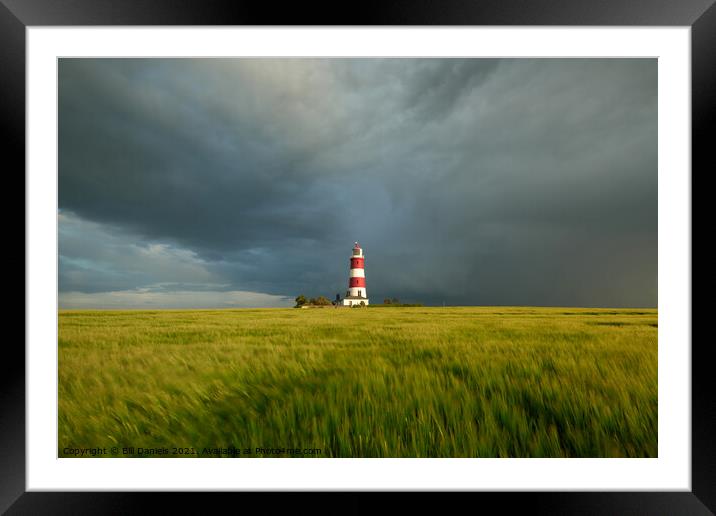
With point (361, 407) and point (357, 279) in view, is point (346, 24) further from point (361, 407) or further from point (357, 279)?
point (357, 279)

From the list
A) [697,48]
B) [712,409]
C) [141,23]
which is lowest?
[712,409]

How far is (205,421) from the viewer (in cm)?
185

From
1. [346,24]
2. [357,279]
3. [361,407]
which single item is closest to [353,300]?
[357,279]

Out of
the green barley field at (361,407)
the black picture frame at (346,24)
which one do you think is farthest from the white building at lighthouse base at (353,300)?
the black picture frame at (346,24)

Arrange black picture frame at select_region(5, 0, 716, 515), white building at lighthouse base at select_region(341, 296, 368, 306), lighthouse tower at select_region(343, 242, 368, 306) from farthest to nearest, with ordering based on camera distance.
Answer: lighthouse tower at select_region(343, 242, 368, 306)
white building at lighthouse base at select_region(341, 296, 368, 306)
black picture frame at select_region(5, 0, 716, 515)

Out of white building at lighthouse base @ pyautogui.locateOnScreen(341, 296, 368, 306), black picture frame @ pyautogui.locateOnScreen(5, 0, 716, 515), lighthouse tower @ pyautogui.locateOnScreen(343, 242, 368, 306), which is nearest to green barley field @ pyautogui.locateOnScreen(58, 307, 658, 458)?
black picture frame @ pyautogui.locateOnScreen(5, 0, 716, 515)

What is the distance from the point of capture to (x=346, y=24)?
1.82 meters

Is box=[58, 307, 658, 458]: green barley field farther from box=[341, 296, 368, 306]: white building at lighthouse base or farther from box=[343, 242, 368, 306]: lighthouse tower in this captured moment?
box=[343, 242, 368, 306]: lighthouse tower

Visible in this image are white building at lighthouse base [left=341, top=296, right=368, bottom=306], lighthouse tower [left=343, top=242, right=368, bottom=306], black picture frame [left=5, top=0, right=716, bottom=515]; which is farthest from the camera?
lighthouse tower [left=343, top=242, right=368, bottom=306]

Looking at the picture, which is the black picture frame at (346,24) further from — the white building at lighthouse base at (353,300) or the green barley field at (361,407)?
the white building at lighthouse base at (353,300)

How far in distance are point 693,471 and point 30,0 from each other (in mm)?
5331

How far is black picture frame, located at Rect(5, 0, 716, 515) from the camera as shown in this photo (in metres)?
1.67

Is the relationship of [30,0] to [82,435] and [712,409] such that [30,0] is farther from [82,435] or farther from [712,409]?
[712,409]

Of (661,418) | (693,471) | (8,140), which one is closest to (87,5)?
(8,140)
